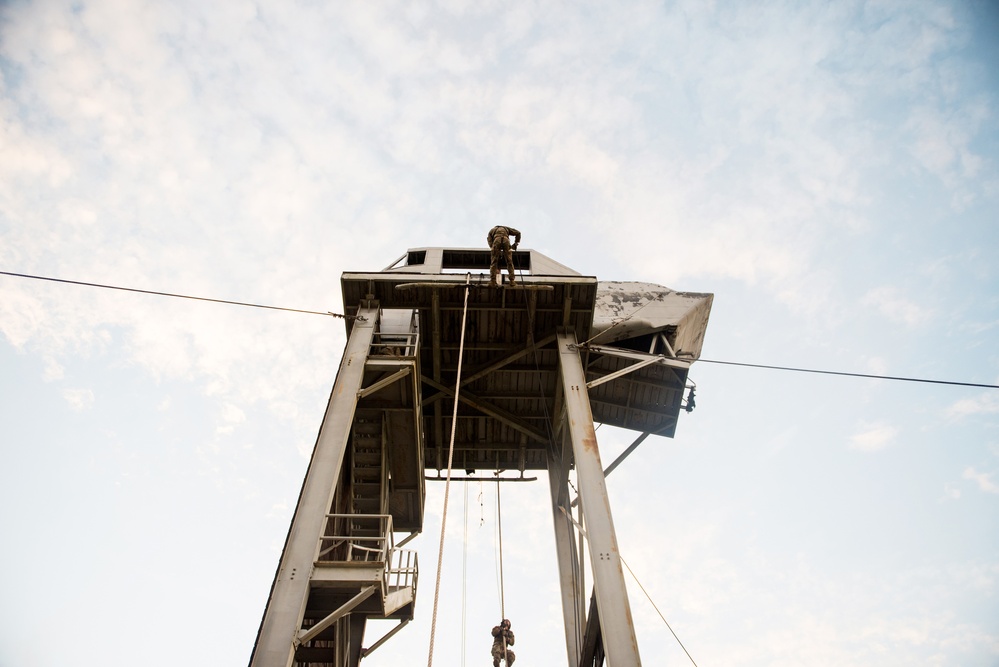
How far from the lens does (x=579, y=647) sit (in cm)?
1134

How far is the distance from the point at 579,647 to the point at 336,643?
14.9ft

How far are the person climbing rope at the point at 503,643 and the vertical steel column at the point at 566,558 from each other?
120 cm

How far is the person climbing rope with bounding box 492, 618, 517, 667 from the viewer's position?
11188 millimetres

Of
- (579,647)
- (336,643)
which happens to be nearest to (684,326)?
(579,647)

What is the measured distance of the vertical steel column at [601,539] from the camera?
7.57 m

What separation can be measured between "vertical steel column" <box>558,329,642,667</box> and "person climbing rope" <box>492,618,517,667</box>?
3845mm

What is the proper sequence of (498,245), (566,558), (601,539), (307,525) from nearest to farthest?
(307,525) → (601,539) → (498,245) → (566,558)

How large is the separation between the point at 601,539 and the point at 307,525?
420cm

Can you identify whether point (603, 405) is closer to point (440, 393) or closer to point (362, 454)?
point (440, 393)

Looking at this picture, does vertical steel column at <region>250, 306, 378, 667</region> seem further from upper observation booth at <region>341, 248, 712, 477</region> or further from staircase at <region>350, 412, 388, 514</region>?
staircase at <region>350, 412, 388, 514</region>

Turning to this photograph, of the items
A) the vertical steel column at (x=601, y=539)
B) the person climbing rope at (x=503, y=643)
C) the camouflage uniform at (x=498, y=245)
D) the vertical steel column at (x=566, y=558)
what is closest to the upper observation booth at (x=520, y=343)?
the camouflage uniform at (x=498, y=245)

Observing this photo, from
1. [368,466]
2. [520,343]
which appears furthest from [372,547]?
[520,343]

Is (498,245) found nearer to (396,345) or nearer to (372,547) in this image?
(396,345)

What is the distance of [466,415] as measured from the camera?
1541 centimetres
